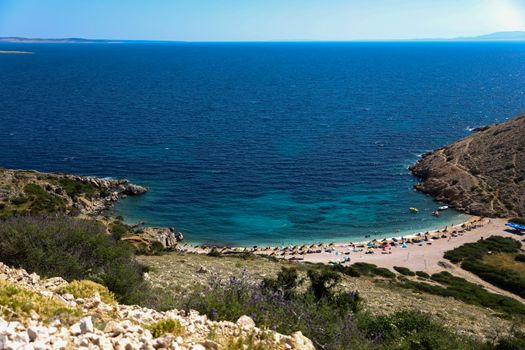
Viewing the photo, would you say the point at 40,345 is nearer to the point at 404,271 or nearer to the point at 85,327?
the point at 85,327

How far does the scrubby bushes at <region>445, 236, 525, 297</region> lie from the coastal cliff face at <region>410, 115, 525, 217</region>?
534 inches

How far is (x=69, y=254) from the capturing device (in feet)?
65.0

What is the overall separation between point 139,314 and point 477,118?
146 meters

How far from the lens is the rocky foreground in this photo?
28.6 feet

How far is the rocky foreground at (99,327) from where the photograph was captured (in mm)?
8727

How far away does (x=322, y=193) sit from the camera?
80.6m

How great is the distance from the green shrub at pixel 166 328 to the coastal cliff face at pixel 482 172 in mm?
74719

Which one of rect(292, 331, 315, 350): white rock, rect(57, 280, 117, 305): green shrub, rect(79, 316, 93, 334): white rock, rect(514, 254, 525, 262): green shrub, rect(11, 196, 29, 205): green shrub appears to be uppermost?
rect(79, 316, 93, 334): white rock

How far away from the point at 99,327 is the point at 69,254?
1077 cm

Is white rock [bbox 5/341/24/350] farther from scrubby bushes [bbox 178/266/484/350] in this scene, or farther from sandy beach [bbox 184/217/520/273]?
sandy beach [bbox 184/217/520/273]

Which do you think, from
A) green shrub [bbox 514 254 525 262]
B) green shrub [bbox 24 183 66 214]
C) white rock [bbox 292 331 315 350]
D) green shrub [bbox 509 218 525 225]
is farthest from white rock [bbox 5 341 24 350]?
green shrub [bbox 509 218 525 225]

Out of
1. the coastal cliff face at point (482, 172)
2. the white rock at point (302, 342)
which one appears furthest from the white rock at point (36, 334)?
the coastal cliff face at point (482, 172)

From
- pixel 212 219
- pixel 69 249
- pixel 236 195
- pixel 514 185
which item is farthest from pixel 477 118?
pixel 69 249

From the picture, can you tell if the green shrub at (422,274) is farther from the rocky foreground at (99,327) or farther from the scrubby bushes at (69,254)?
the rocky foreground at (99,327)
